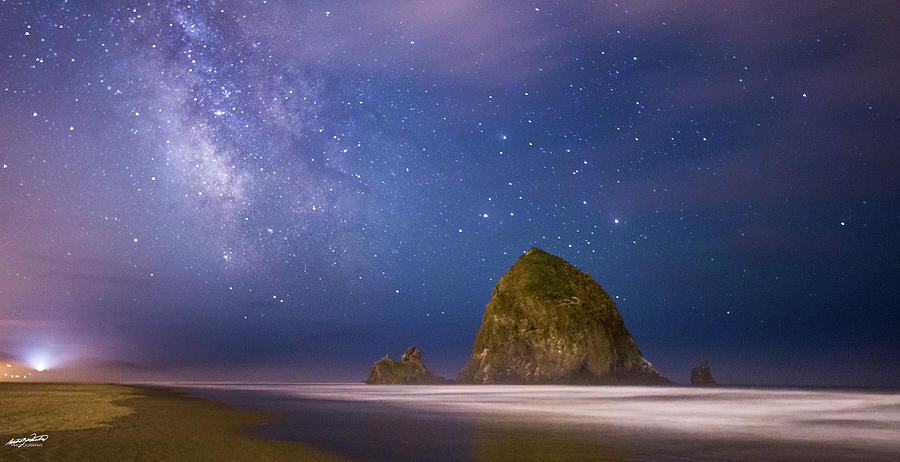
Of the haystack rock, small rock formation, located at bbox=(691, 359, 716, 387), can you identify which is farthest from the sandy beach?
small rock formation, located at bbox=(691, 359, 716, 387)

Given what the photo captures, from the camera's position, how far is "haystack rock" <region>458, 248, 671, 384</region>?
503 ft

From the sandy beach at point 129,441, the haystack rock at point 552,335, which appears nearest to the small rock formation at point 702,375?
the haystack rock at point 552,335

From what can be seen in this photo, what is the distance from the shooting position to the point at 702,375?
18462 centimetres

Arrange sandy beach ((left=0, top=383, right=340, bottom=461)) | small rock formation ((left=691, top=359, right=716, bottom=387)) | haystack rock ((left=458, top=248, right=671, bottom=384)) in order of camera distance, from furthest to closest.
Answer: small rock formation ((left=691, top=359, right=716, bottom=387))
haystack rock ((left=458, top=248, right=671, bottom=384))
sandy beach ((left=0, top=383, right=340, bottom=461))

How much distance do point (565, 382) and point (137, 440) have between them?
477 ft

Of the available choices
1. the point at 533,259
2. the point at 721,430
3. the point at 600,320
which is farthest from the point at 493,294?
the point at 721,430

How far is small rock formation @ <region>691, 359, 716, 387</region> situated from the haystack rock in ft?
88.5

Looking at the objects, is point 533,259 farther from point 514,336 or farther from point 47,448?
point 47,448

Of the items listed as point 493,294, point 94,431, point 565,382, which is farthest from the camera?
point 493,294

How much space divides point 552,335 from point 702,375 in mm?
65459

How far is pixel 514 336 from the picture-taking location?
16562cm

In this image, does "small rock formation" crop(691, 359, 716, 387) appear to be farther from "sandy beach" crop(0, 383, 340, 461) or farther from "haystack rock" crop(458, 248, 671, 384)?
"sandy beach" crop(0, 383, 340, 461)

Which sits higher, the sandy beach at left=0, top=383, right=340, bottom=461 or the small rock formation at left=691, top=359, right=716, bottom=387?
the sandy beach at left=0, top=383, right=340, bottom=461

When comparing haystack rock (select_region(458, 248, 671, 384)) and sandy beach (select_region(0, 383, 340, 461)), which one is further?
haystack rock (select_region(458, 248, 671, 384))
